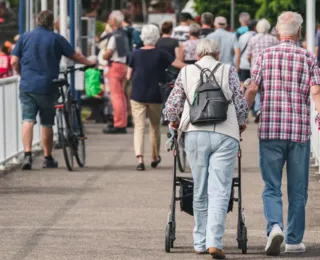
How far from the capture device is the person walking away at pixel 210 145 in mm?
9266

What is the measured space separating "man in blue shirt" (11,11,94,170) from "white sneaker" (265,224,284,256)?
6592mm

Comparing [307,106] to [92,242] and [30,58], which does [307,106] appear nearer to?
[92,242]

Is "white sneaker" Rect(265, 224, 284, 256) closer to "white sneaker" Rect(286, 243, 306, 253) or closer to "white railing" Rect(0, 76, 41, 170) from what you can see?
"white sneaker" Rect(286, 243, 306, 253)

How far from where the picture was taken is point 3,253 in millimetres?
9422

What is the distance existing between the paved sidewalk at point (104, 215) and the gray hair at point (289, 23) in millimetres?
1546

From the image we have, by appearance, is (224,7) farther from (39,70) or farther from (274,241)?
(274,241)

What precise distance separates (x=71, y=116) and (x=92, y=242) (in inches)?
233

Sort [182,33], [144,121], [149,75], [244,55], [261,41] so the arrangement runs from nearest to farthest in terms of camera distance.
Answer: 1. [149,75]
2. [144,121]
3. [261,41]
4. [244,55]
5. [182,33]

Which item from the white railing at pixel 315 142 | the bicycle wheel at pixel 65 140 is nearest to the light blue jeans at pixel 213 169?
the white railing at pixel 315 142

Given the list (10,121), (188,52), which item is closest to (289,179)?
(10,121)

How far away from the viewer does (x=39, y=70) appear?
51.1 ft

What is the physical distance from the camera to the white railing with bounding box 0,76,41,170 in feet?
51.7

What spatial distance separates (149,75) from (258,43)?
6.97m

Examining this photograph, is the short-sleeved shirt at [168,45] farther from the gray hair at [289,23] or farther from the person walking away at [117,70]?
the gray hair at [289,23]
